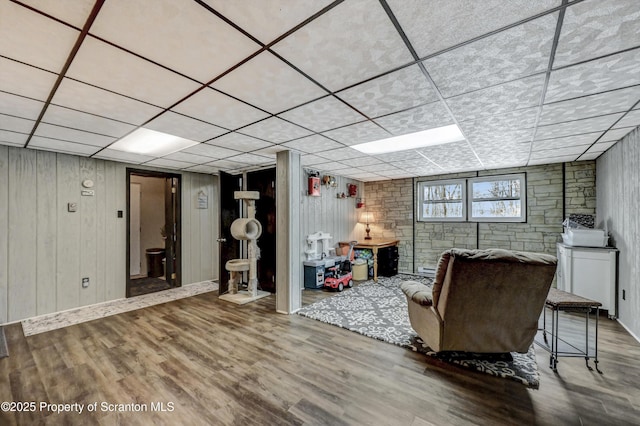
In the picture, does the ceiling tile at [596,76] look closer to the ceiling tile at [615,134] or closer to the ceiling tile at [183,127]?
the ceiling tile at [615,134]

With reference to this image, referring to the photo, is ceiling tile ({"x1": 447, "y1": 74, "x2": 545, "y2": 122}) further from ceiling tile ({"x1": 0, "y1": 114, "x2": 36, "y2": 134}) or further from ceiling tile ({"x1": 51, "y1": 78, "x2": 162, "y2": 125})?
ceiling tile ({"x1": 0, "y1": 114, "x2": 36, "y2": 134})

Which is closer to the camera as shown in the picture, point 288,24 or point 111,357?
point 288,24

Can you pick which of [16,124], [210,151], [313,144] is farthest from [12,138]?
[313,144]

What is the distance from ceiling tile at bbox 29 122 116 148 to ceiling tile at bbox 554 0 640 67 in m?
4.17

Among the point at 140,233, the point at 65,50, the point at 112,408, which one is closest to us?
the point at 65,50

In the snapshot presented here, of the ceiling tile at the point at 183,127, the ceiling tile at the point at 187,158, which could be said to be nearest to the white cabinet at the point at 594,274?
the ceiling tile at the point at 183,127

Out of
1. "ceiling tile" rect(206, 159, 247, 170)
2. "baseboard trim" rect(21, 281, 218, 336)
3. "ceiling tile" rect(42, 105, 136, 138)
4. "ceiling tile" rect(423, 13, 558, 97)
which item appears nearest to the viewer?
"ceiling tile" rect(423, 13, 558, 97)

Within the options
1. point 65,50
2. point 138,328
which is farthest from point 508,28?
point 138,328

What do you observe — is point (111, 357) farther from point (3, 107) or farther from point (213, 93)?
point (213, 93)

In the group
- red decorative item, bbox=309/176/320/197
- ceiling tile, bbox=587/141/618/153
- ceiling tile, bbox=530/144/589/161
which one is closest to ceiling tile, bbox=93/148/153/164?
red decorative item, bbox=309/176/320/197

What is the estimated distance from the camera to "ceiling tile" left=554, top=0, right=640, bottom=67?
120cm

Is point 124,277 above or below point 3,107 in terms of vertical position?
below

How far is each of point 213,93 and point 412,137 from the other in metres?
2.39

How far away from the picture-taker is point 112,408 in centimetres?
191
